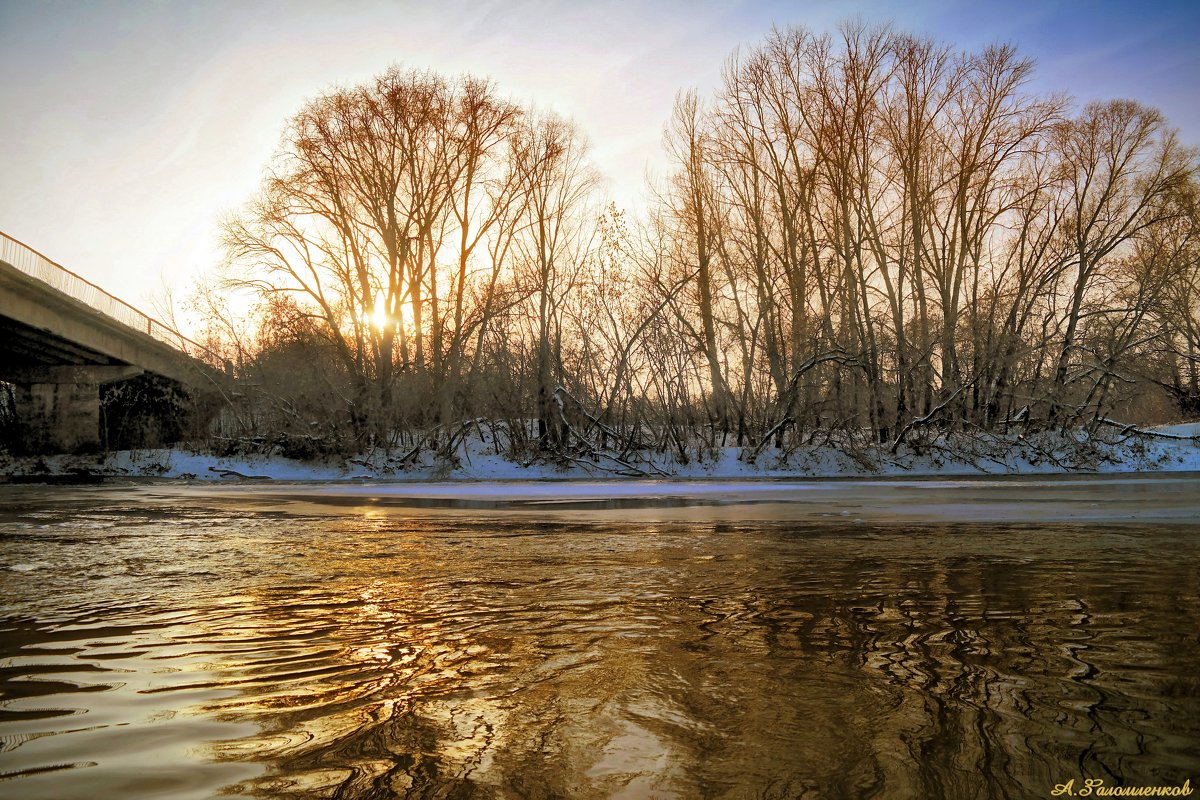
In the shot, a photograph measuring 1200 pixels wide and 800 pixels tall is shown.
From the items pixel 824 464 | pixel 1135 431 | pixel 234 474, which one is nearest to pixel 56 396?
pixel 234 474

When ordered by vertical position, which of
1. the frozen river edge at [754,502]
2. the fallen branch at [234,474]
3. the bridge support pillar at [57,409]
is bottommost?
the frozen river edge at [754,502]

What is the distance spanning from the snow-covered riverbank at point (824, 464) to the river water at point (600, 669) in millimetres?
17789

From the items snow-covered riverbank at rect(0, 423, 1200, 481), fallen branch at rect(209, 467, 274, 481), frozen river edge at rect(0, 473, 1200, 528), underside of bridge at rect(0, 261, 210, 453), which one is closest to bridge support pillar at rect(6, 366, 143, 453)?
underside of bridge at rect(0, 261, 210, 453)

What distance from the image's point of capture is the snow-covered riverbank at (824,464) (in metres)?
25.2

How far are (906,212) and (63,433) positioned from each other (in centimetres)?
3500

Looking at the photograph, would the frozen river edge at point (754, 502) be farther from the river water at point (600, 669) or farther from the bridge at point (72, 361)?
the bridge at point (72, 361)

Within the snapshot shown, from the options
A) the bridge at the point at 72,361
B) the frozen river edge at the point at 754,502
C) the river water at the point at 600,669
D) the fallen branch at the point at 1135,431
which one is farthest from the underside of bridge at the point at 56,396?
the fallen branch at the point at 1135,431

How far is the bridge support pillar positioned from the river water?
31945mm

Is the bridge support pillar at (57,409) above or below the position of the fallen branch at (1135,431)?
above

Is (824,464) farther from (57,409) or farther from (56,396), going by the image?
(56,396)

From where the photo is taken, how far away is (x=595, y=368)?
26719 mm

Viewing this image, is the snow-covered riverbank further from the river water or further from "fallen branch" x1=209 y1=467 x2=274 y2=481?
the river water

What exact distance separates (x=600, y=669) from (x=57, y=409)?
3971 centimetres

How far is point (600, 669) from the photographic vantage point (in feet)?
11.0
